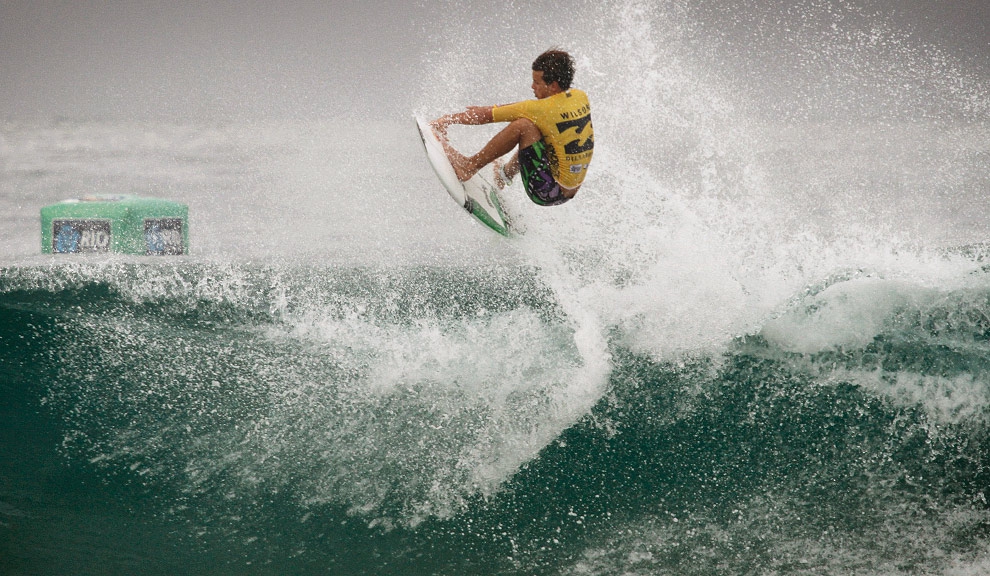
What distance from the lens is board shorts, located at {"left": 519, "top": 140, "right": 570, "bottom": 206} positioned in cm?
266

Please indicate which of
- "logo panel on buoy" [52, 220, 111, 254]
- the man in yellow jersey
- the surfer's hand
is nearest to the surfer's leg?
the man in yellow jersey

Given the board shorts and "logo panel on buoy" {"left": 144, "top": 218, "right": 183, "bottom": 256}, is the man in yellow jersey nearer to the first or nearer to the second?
the board shorts

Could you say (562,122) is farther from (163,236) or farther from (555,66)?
(163,236)

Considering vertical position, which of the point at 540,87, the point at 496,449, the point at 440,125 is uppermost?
the point at 540,87

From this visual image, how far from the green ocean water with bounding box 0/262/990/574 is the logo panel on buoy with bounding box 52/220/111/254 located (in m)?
2.32

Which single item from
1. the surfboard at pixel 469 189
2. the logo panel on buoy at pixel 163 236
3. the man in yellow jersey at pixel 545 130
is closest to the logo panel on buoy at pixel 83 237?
the logo panel on buoy at pixel 163 236

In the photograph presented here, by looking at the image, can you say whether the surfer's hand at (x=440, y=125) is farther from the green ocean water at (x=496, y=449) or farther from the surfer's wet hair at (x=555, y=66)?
the green ocean water at (x=496, y=449)

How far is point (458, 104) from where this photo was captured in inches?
152

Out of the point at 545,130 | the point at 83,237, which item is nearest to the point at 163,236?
the point at 83,237

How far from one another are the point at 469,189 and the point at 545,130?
Answer: 44 centimetres

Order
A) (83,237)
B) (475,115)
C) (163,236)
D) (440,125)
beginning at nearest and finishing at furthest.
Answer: (475,115)
(440,125)
(83,237)
(163,236)

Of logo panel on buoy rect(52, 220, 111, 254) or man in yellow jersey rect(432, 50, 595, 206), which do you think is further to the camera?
logo panel on buoy rect(52, 220, 111, 254)

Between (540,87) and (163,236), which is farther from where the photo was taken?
(163,236)

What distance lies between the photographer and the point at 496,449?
2.43 metres
